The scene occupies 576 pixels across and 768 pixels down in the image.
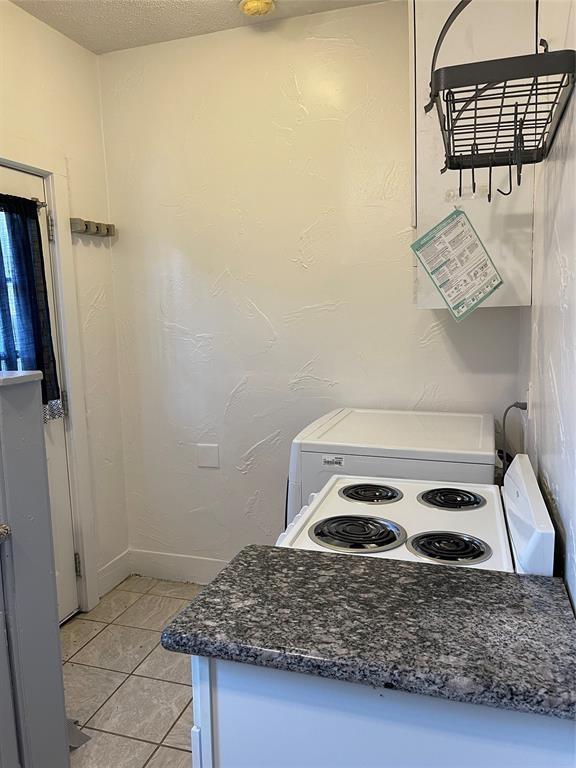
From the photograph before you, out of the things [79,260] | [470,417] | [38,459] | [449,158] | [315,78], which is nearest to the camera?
[449,158]

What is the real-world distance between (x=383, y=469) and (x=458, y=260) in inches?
28.9

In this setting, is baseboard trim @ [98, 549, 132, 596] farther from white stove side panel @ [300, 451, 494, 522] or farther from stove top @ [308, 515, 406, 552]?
stove top @ [308, 515, 406, 552]

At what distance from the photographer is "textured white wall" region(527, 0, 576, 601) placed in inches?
35.1

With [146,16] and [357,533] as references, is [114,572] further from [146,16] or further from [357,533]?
[146,16]

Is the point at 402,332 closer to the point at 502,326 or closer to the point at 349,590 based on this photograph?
the point at 502,326

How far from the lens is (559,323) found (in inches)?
40.8

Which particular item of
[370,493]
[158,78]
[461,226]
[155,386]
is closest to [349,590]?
[370,493]

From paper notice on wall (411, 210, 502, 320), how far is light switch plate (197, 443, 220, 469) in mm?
1435

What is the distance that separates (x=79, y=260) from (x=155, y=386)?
2.33 feet

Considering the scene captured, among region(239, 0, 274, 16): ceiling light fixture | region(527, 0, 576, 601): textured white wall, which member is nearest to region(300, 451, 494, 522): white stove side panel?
region(527, 0, 576, 601): textured white wall

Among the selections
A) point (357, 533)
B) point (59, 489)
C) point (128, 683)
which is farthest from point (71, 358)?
point (357, 533)

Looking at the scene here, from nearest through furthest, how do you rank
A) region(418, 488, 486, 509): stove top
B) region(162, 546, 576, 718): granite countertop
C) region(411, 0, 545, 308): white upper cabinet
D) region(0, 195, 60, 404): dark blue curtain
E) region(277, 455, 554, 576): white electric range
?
region(162, 546, 576, 718): granite countertop → region(277, 455, 554, 576): white electric range → region(418, 488, 486, 509): stove top → region(411, 0, 545, 308): white upper cabinet → region(0, 195, 60, 404): dark blue curtain

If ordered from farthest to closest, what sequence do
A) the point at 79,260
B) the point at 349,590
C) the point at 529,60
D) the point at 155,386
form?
the point at 155,386
the point at 79,260
the point at 349,590
the point at 529,60

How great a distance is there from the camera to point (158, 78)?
2.68 metres
